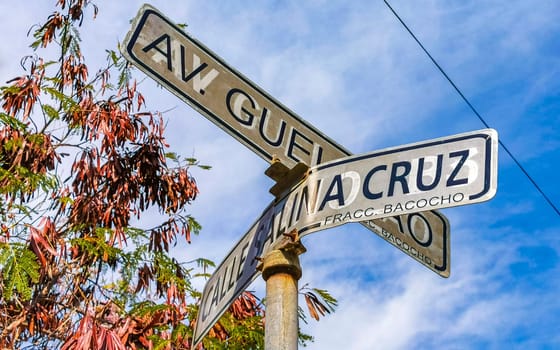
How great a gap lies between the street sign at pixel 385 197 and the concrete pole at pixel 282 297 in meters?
0.10

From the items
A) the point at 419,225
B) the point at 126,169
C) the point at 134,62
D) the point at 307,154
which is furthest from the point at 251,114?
the point at 126,169

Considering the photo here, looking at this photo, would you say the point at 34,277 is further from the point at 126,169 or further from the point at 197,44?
the point at 197,44

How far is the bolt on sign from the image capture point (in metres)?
3.40

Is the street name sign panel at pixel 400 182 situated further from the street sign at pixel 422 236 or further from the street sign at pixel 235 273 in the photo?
the street sign at pixel 422 236

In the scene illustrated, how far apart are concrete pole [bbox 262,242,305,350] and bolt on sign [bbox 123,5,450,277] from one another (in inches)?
16.1

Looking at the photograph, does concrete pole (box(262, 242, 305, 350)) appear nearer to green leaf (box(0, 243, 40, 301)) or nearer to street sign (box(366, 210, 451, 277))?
street sign (box(366, 210, 451, 277))

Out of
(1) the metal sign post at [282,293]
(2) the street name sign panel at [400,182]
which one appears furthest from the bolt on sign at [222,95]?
(1) the metal sign post at [282,293]

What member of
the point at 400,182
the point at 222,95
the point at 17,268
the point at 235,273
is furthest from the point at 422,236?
the point at 17,268

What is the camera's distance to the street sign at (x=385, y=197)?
3031 millimetres

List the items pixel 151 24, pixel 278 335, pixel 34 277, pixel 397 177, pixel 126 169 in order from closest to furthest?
pixel 278 335 → pixel 397 177 → pixel 151 24 → pixel 34 277 → pixel 126 169

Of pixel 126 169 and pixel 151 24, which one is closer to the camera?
pixel 151 24

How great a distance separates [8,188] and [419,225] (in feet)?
16.0

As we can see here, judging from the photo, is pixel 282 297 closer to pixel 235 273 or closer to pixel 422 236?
pixel 235 273

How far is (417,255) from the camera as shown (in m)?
3.55
